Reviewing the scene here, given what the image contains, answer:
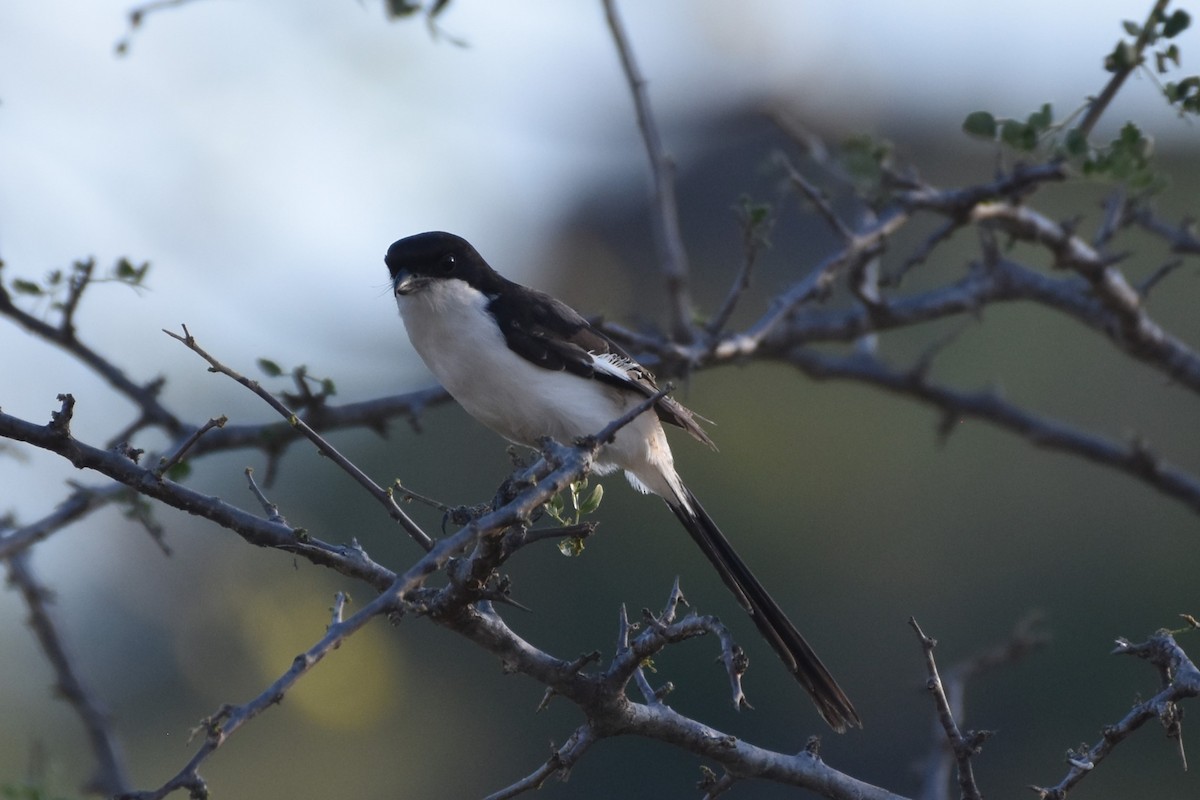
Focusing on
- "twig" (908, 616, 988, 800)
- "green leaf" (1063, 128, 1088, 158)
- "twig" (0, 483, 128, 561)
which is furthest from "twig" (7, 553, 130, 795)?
"green leaf" (1063, 128, 1088, 158)

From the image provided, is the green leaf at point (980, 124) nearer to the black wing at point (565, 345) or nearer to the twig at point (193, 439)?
the black wing at point (565, 345)

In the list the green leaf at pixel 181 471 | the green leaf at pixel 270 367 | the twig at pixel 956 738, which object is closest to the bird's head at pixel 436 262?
the green leaf at pixel 270 367

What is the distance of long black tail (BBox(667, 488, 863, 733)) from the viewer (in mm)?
4242

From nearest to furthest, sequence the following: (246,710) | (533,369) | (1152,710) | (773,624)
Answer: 1. (246,710)
2. (1152,710)
3. (773,624)
4. (533,369)

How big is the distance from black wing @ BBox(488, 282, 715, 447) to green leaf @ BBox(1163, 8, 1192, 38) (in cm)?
186

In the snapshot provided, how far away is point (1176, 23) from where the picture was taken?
3746 mm

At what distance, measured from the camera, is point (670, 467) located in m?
5.22

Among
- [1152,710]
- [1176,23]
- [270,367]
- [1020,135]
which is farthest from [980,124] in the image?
[270,367]

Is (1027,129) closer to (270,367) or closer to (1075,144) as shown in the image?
(1075,144)

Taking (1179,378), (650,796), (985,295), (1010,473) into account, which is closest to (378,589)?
(985,295)

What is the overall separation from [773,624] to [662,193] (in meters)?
1.54

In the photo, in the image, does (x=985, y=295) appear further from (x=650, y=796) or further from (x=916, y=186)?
(x=650, y=796)

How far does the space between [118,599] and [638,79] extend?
A: 12135 mm

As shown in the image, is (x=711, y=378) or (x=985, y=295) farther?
(x=711, y=378)
